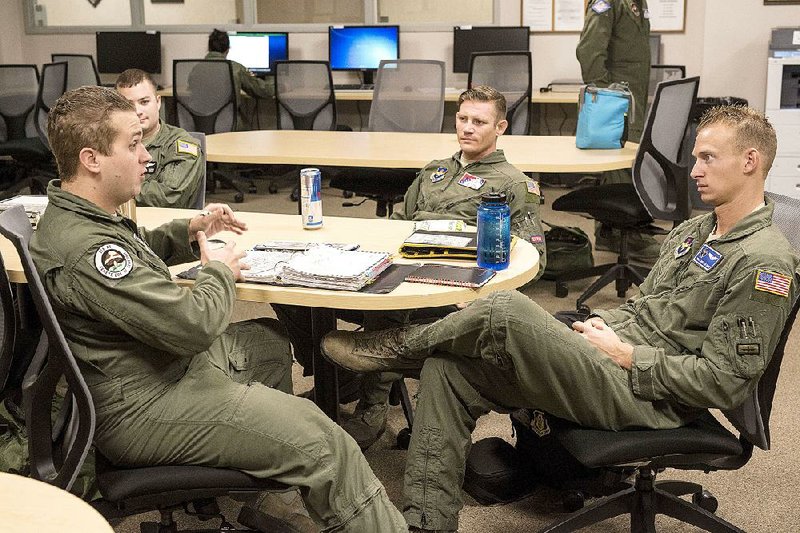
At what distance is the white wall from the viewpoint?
6219 mm

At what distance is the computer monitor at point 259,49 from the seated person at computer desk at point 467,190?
14.7 feet

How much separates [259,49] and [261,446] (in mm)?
6094

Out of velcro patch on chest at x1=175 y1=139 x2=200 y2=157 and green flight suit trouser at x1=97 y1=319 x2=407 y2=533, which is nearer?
green flight suit trouser at x1=97 y1=319 x2=407 y2=533

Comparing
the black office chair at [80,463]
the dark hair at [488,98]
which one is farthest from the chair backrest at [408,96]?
the black office chair at [80,463]

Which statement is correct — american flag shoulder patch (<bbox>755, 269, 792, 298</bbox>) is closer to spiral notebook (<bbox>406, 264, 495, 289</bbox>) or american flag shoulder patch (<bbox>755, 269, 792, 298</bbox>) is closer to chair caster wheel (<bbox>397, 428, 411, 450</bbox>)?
spiral notebook (<bbox>406, 264, 495, 289</bbox>)

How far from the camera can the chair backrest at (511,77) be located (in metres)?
5.42

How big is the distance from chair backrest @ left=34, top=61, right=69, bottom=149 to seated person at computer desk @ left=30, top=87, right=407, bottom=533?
15.8ft

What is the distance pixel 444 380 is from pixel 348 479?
438 mm

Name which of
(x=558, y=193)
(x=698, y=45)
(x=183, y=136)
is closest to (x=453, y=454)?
(x=183, y=136)

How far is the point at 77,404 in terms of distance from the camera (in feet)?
5.67

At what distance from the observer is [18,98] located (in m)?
6.53

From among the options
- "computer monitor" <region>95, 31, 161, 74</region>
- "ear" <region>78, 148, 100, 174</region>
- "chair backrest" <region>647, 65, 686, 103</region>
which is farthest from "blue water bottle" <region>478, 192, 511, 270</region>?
"computer monitor" <region>95, 31, 161, 74</region>

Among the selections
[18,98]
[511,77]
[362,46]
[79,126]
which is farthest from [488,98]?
[18,98]

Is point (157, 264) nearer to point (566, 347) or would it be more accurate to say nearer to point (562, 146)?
point (566, 347)
